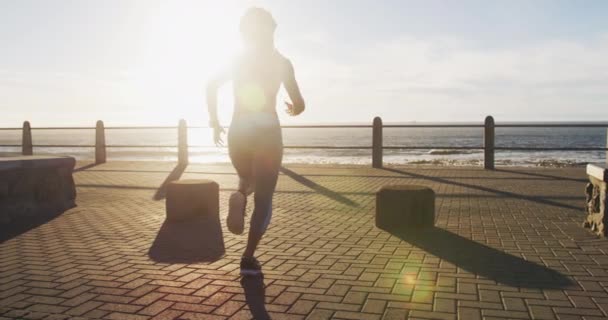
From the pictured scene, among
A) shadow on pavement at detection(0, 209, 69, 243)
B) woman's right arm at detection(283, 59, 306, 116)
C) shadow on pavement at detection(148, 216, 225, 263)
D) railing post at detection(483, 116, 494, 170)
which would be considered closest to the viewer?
woman's right arm at detection(283, 59, 306, 116)

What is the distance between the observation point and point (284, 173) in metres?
13.8

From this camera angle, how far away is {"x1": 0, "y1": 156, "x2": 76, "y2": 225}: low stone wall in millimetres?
6887

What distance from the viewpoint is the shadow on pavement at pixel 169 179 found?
9528 mm

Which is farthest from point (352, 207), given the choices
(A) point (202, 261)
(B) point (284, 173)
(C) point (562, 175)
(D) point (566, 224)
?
(C) point (562, 175)

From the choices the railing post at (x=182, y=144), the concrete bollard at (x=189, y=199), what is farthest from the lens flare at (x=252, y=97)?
the railing post at (x=182, y=144)

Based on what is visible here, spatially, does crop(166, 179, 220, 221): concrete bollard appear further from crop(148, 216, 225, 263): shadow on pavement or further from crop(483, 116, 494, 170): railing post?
crop(483, 116, 494, 170): railing post

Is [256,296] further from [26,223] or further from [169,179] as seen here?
[169,179]

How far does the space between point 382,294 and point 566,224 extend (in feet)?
11.9

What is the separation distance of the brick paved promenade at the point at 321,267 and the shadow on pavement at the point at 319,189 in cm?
33

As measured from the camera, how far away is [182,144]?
1694 cm

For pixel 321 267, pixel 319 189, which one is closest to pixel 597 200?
pixel 321 267

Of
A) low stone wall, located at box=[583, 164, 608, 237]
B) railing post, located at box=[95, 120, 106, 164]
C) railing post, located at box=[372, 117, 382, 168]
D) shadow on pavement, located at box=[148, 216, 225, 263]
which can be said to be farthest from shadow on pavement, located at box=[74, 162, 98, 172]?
low stone wall, located at box=[583, 164, 608, 237]

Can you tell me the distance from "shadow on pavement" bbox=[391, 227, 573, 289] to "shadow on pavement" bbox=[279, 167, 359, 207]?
8.27 feet

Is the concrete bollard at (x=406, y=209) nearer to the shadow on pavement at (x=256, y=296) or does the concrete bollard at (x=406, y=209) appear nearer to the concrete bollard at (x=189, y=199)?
the concrete bollard at (x=189, y=199)
